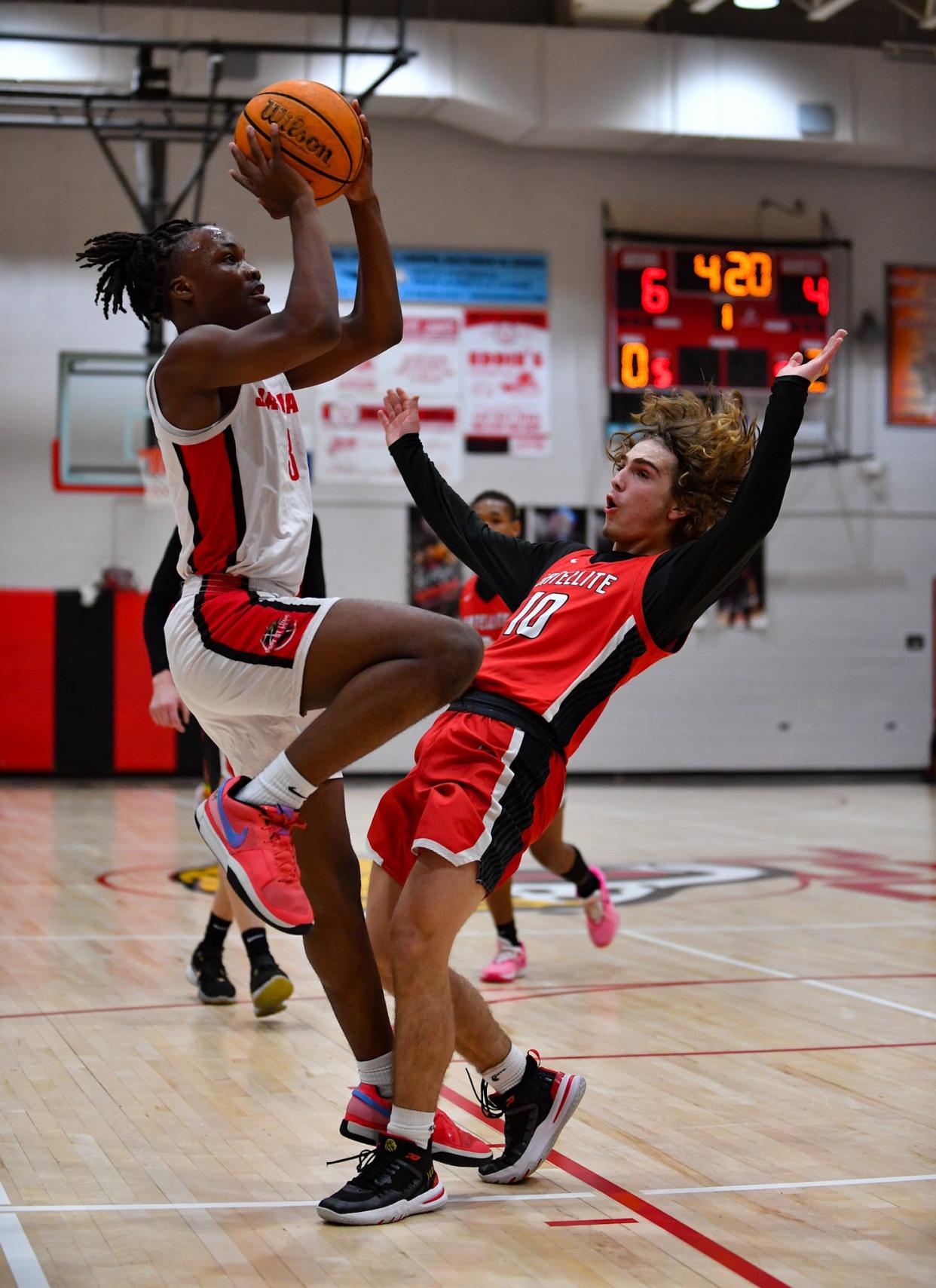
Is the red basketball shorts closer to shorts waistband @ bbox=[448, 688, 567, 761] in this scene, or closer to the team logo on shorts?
shorts waistband @ bbox=[448, 688, 567, 761]

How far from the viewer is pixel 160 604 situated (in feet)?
16.3

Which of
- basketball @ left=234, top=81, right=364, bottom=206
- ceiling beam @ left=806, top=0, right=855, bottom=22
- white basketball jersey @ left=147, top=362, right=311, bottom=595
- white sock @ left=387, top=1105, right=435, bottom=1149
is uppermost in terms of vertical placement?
ceiling beam @ left=806, top=0, right=855, bottom=22

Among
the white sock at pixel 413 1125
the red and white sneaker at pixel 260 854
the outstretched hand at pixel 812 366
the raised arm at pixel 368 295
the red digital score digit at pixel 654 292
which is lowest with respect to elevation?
the white sock at pixel 413 1125

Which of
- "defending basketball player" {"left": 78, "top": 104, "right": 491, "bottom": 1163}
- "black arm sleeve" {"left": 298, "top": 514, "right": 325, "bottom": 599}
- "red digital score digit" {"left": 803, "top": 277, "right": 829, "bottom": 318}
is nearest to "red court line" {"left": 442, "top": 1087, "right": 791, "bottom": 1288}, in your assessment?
"defending basketball player" {"left": 78, "top": 104, "right": 491, "bottom": 1163}

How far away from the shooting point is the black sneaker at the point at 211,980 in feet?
16.9

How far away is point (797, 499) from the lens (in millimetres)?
16672

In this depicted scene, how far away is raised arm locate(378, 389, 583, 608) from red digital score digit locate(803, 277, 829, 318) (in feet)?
42.8

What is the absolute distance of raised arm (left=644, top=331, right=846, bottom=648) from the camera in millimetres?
3035

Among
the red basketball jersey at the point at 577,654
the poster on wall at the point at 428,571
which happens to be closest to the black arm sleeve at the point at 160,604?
the red basketball jersey at the point at 577,654

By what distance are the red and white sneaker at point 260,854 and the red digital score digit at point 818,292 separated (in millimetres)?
14161

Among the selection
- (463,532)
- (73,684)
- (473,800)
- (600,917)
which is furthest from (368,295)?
(73,684)

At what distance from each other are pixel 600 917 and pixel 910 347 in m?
12.6

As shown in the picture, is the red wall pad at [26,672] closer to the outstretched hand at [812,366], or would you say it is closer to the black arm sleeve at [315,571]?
the black arm sleeve at [315,571]

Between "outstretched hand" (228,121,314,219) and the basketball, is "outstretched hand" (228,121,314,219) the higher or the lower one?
the lower one
